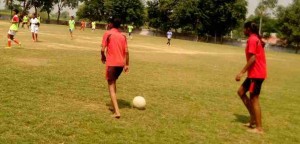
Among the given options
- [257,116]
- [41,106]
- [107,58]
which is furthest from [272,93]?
[41,106]

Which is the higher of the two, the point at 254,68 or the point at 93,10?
the point at 93,10

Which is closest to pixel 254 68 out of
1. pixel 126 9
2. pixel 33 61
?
pixel 33 61

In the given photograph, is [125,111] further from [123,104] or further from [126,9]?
[126,9]

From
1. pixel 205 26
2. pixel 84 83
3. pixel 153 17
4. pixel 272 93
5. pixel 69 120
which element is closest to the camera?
pixel 69 120

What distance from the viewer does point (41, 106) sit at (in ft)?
27.1

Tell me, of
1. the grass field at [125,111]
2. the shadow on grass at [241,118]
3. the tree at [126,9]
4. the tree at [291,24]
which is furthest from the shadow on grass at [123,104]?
the tree at [126,9]

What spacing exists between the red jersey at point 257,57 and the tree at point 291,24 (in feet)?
240

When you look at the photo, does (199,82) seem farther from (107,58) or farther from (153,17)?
(153,17)

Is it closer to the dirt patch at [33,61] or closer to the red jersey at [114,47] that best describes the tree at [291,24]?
the dirt patch at [33,61]

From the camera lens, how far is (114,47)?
804 cm

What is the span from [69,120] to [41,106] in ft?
3.81

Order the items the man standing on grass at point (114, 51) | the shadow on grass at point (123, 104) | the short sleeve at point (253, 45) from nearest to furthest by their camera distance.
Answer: the short sleeve at point (253, 45), the man standing on grass at point (114, 51), the shadow on grass at point (123, 104)

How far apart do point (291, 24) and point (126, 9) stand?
121ft

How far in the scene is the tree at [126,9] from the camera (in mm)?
88250
